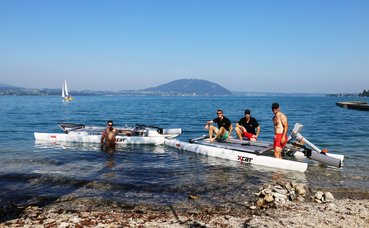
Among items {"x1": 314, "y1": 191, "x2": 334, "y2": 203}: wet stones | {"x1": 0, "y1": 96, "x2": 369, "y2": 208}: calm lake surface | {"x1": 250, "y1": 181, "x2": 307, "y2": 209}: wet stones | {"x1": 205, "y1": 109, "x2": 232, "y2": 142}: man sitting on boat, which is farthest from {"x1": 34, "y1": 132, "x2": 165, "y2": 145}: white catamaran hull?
{"x1": 314, "y1": 191, "x2": 334, "y2": 203}: wet stones

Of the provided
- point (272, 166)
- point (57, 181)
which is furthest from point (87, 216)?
point (272, 166)

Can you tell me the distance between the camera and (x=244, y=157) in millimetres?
14422

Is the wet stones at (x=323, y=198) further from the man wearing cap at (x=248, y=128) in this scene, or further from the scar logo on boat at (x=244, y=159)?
the man wearing cap at (x=248, y=128)

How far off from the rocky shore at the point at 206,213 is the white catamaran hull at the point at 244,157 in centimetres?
351

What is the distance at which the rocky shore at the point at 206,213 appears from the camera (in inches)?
283

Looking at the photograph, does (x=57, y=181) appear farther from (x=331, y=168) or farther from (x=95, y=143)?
(x=331, y=168)

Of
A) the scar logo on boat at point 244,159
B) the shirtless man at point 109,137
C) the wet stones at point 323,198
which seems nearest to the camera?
the wet stones at point 323,198

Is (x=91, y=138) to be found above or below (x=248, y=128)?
below

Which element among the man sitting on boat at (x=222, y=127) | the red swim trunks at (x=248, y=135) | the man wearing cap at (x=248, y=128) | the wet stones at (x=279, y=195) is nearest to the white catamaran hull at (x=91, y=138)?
the man sitting on boat at (x=222, y=127)

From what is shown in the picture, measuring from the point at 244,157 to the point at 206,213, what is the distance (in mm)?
6789

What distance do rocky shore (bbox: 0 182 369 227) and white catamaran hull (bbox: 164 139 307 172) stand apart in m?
3.51

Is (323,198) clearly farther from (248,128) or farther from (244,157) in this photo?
(248,128)

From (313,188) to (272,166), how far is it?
2.91m

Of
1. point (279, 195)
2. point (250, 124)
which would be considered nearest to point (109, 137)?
point (250, 124)
